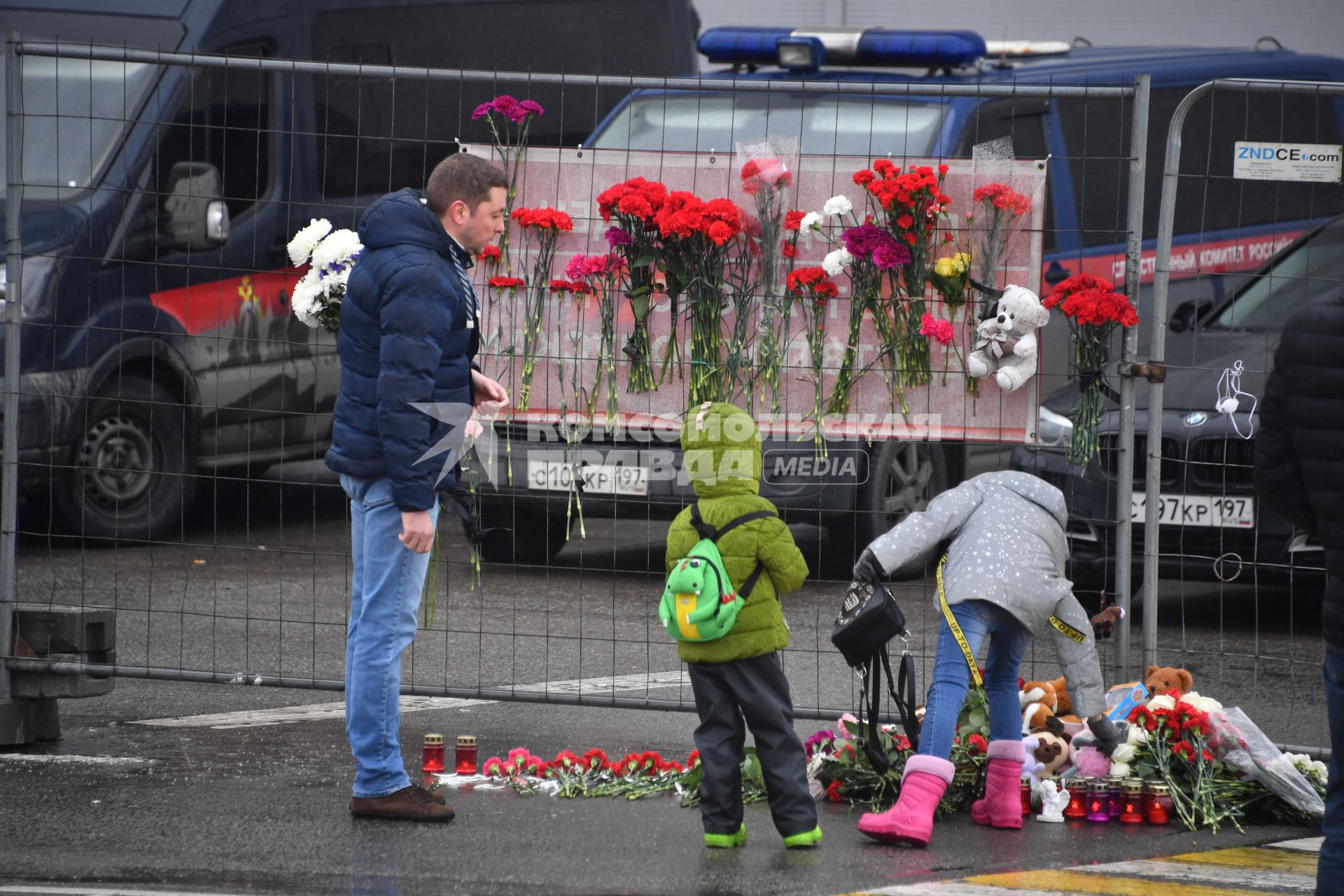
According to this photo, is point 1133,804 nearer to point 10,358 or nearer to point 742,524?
point 742,524

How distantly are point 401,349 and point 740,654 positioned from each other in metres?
1.29

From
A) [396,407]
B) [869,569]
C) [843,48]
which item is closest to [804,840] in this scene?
[869,569]

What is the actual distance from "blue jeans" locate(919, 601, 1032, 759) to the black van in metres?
3.16

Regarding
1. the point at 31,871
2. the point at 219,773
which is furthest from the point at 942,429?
→ the point at 31,871

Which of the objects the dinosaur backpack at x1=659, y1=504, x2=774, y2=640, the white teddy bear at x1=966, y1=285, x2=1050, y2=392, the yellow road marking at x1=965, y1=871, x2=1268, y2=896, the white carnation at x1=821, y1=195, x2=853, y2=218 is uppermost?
the white carnation at x1=821, y1=195, x2=853, y2=218

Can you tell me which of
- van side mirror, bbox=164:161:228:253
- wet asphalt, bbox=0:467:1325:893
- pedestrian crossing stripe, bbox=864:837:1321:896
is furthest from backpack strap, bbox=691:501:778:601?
van side mirror, bbox=164:161:228:253

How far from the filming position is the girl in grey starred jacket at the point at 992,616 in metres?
5.24

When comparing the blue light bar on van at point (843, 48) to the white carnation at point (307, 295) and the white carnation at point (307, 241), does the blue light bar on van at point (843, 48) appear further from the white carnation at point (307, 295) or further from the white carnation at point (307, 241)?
the white carnation at point (307, 295)

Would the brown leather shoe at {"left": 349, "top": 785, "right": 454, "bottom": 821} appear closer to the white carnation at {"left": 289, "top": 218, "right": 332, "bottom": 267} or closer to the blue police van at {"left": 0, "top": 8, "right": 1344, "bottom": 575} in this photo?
the blue police van at {"left": 0, "top": 8, "right": 1344, "bottom": 575}

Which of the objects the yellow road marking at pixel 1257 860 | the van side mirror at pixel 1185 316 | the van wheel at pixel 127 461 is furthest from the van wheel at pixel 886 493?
the van wheel at pixel 127 461

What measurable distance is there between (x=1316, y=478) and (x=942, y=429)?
214 cm

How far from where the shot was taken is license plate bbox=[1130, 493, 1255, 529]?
699 centimetres

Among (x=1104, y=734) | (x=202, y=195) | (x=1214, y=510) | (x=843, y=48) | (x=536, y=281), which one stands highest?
(x=843, y=48)

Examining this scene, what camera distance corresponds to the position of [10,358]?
631 cm
